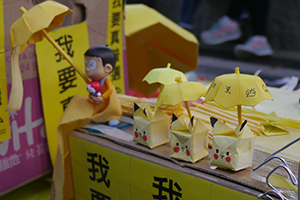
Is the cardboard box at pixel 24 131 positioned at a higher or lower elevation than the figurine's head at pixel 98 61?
lower

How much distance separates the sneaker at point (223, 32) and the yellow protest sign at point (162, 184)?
4.10 metres

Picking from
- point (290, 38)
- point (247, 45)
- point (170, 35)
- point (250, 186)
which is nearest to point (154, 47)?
point (170, 35)

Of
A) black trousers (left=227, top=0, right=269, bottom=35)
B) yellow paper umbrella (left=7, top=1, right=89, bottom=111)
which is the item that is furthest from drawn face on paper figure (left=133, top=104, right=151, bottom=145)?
black trousers (left=227, top=0, right=269, bottom=35)

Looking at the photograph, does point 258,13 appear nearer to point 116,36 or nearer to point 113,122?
point 116,36

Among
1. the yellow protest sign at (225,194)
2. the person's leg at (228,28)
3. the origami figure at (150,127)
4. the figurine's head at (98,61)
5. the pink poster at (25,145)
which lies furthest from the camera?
the person's leg at (228,28)

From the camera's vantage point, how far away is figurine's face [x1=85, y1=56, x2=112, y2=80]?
4.01 feet

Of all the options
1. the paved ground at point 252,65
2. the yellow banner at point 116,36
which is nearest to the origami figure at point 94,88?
the yellow banner at point 116,36

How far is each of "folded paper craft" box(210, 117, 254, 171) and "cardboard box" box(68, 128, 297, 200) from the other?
0.03 m

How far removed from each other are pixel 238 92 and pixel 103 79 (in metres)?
0.58

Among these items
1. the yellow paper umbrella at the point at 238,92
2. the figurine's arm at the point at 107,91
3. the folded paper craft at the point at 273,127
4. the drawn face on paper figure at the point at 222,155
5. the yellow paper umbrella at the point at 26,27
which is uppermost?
the yellow paper umbrella at the point at 26,27

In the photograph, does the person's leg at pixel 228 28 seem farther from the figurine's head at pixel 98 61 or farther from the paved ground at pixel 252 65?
the figurine's head at pixel 98 61

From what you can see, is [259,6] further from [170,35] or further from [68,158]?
[68,158]

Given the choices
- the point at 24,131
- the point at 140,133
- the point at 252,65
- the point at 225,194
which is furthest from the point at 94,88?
the point at 252,65

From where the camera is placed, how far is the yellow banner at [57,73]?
5.03ft
